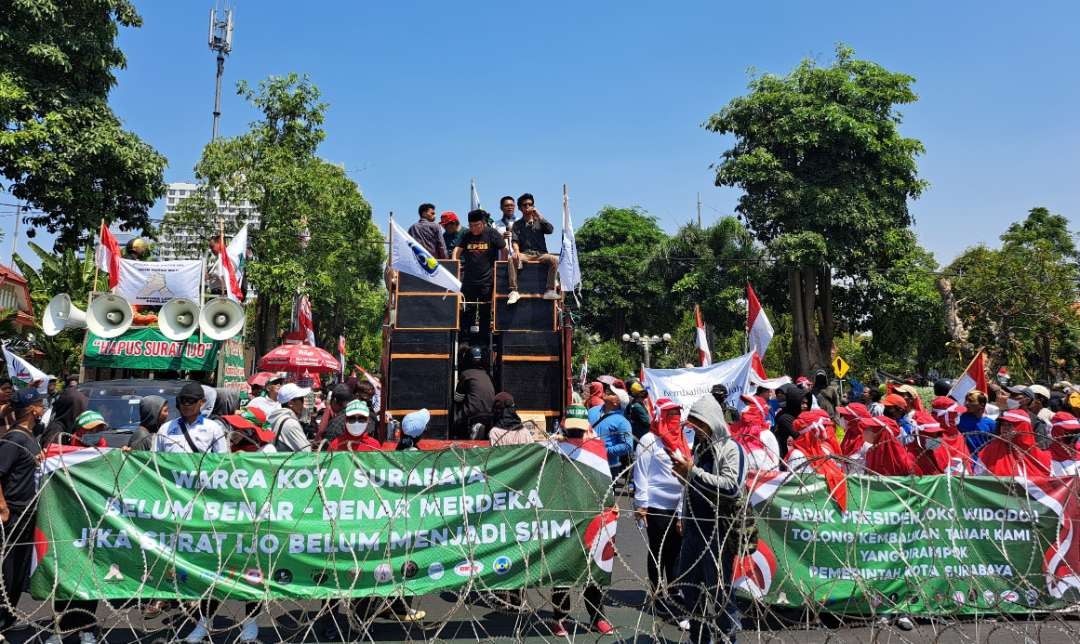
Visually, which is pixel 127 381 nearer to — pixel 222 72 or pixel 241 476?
pixel 241 476

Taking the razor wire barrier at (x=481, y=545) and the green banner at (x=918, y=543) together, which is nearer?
the razor wire barrier at (x=481, y=545)

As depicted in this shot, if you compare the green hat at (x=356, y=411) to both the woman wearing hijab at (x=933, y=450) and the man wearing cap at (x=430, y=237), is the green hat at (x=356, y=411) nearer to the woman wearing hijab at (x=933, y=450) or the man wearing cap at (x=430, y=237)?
the man wearing cap at (x=430, y=237)

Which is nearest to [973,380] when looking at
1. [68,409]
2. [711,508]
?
[711,508]

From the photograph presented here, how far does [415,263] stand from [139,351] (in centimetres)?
630

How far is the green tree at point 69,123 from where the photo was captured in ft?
62.5

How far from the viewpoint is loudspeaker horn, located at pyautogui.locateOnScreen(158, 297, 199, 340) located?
13.2 meters

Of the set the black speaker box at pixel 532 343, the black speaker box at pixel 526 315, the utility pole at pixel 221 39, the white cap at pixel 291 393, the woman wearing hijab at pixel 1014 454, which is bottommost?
the woman wearing hijab at pixel 1014 454

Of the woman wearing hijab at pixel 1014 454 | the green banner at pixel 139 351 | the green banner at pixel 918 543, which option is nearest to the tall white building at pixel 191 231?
the green banner at pixel 139 351

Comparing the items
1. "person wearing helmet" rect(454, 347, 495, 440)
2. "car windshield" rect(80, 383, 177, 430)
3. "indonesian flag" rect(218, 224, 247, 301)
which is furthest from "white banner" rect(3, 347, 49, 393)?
"person wearing helmet" rect(454, 347, 495, 440)

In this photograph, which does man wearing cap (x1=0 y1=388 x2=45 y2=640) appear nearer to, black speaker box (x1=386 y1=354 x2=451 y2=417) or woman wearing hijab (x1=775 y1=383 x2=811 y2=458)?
black speaker box (x1=386 y1=354 x2=451 y2=417)

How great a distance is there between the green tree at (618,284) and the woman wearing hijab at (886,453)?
4284 centimetres

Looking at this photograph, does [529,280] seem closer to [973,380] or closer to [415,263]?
[415,263]

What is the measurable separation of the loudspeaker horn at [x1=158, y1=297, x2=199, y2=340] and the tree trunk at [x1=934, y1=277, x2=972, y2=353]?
25520 mm

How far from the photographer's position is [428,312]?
959cm
